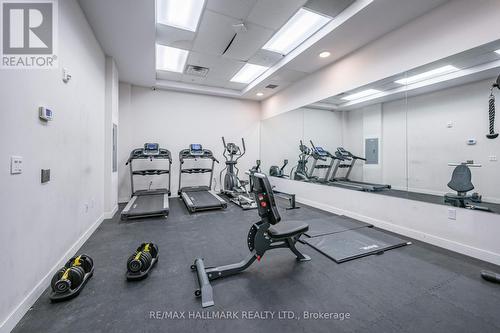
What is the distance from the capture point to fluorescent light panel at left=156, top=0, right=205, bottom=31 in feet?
9.98

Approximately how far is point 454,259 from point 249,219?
2971mm

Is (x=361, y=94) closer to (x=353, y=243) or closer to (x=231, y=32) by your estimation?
(x=231, y=32)

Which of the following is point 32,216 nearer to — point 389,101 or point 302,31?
point 302,31

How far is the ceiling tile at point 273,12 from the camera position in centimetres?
300

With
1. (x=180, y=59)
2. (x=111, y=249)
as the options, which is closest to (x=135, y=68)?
(x=180, y=59)

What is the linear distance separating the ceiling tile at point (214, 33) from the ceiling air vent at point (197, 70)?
2.79 ft

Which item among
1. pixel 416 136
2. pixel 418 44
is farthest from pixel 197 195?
pixel 418 44

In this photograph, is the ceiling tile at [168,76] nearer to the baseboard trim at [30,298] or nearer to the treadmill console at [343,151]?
the baseboard trim at [30,298]

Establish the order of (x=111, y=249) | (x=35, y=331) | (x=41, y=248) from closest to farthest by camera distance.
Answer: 1. (x=35, y=331)
2. (x=41, y=248)
3. (x=111, y=249)

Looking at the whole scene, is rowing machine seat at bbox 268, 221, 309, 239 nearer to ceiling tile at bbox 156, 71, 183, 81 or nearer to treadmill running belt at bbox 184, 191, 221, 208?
treadmill running belt at bbox 184, 191, 221, 208

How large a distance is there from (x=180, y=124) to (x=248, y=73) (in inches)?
101

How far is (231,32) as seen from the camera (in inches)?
146

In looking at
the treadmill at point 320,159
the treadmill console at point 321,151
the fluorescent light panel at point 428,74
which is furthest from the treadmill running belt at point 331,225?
the fluorescent light panel at point 428,74

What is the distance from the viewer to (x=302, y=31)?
3738mm
